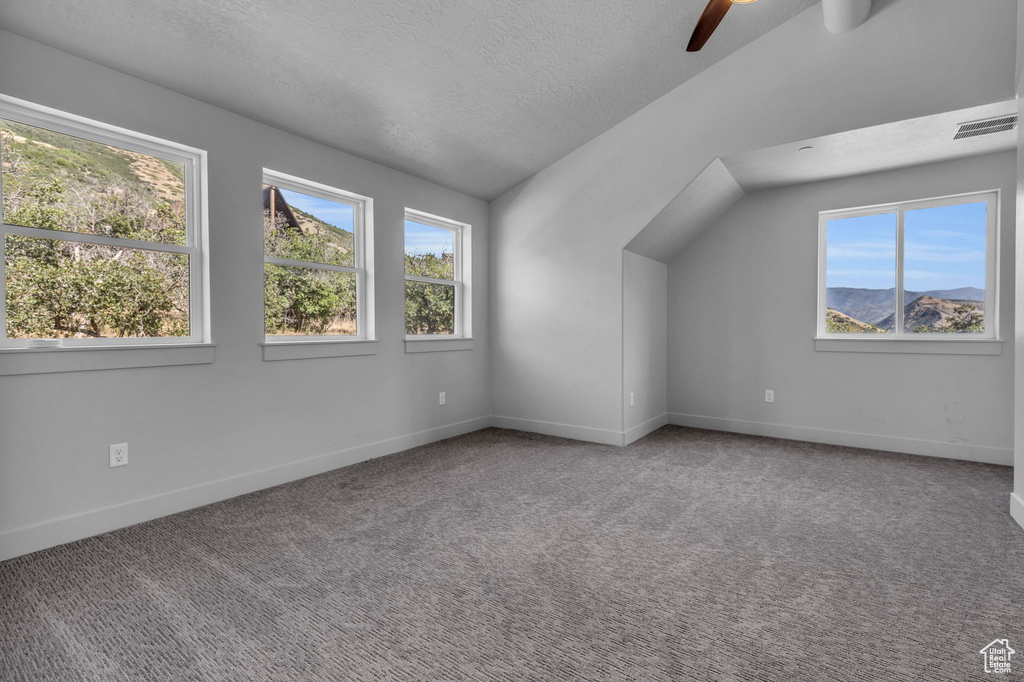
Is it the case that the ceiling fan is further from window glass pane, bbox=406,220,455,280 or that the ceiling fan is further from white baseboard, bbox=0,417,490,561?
white baseboard, bbox=0,417,490,561

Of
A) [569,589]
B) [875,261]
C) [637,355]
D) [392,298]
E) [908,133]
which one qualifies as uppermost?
[908,133]

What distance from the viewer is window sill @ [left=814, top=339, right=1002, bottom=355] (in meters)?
3.95

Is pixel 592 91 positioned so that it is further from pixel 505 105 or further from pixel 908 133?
pixel 908 133

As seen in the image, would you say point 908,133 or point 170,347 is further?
point 908,133

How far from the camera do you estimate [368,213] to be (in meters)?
4.06

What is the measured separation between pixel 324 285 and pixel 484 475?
187cm

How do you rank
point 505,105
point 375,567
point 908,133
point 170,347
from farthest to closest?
point 505,105
point 908,133
point 170,347
point 375,567

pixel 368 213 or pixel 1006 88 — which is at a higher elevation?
pixel 1006 88

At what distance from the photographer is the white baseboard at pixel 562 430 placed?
452cm

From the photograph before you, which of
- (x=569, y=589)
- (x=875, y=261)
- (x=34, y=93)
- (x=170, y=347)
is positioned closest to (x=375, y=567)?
(x=569, y=589)

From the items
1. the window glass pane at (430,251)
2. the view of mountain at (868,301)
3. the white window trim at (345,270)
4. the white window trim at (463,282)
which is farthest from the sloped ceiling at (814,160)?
the white window trim at (345,270)

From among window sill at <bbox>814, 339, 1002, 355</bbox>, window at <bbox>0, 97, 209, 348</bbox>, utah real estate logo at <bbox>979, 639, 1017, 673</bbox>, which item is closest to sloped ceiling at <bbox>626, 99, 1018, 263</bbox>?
window sill at <bbox>814, 339, 1002, 355</bbox>

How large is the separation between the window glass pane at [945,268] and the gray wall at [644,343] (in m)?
2.07

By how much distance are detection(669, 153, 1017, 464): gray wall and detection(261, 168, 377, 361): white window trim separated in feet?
10.4
